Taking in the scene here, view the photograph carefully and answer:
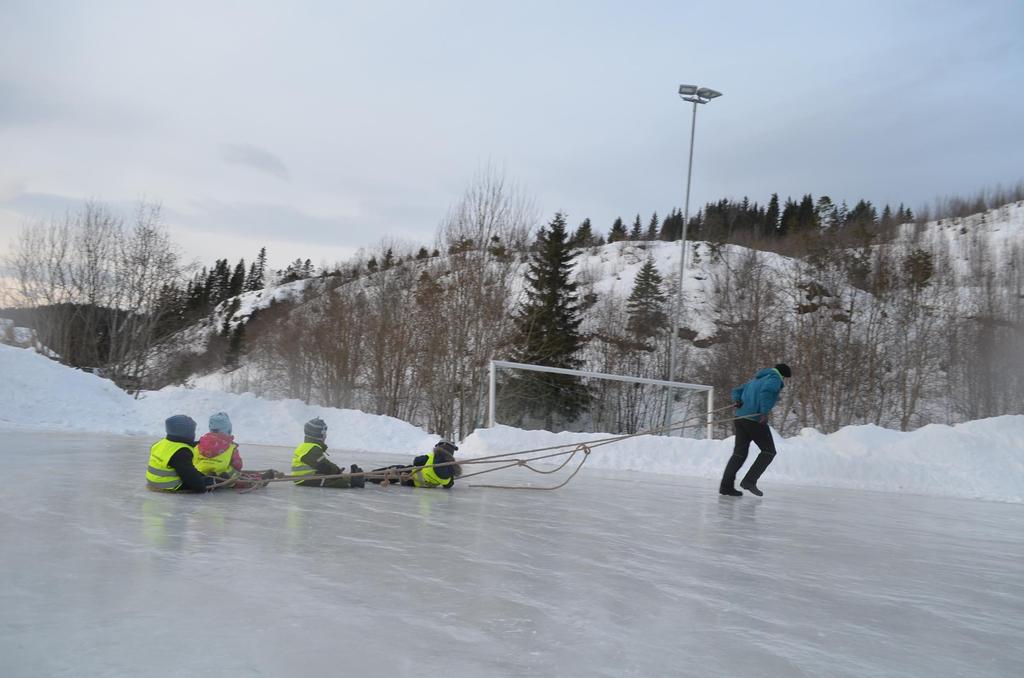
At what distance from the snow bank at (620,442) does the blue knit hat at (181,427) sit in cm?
714

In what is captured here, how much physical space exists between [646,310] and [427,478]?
36.0 meters

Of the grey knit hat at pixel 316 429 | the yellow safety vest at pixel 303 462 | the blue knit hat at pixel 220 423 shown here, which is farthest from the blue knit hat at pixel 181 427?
the yellow safety vest at pixel 303 462

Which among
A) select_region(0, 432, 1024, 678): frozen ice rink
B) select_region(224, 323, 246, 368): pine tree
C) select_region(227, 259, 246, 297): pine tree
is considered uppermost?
select_region(227, 259, 246, 297): pine tree

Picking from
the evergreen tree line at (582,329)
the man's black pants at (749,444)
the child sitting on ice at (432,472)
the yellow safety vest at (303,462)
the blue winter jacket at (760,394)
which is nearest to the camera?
the yellow safety vest at (303,462)

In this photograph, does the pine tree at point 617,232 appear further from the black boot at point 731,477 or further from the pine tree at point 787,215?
the black boot at point 731,477

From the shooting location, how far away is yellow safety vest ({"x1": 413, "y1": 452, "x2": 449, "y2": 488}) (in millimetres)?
7766

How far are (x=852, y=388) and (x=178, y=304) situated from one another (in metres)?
26.4

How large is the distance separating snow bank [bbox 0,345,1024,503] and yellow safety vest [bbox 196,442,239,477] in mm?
6404

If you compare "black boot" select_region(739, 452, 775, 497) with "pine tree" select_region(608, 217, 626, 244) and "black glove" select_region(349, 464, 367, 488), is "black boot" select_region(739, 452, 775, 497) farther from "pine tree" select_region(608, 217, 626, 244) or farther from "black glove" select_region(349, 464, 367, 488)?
"pine tree" select_region(608, 217, 626, 244)

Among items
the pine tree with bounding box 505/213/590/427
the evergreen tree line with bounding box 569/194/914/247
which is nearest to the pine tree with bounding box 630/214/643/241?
the evergreen tree line with bounding box 569/194/914/247

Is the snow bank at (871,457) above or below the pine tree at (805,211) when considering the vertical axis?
below

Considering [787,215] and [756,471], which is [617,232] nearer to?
[787,215]

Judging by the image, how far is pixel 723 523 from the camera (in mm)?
6211

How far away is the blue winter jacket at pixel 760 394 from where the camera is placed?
797cm
